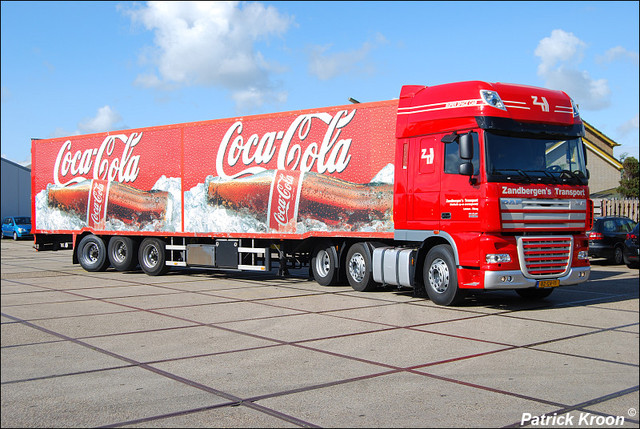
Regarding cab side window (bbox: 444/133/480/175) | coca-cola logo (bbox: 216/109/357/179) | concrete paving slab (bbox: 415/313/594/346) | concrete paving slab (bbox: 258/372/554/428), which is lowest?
concrete paving slab (bbox: 258/372/554/428)

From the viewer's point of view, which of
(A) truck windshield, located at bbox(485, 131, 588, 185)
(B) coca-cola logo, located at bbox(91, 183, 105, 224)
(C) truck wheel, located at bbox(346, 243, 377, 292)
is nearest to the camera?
(A) truck windshield, located at bbox(485, 131, 588, 185)

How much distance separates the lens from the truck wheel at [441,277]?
1255 centimetres

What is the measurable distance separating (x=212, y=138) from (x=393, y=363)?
10.9 meters

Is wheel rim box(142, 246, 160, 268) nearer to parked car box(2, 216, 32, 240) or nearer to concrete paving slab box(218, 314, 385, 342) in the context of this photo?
concrete paving slab box(218, 314, 385, 342)

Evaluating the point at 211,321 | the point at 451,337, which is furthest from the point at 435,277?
the point at 211,321

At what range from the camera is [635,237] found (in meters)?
19.8

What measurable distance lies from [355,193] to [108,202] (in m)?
8.53

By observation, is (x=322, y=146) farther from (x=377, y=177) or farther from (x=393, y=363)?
(x=393, y=363)

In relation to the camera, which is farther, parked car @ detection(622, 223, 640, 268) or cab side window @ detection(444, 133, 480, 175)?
parked car @ detection(622, 223, 640, 268)

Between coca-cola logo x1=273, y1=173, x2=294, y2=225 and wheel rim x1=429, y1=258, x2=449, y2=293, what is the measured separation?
4.22 meters

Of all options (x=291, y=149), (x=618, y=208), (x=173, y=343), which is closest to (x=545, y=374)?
(x=173, y=343)

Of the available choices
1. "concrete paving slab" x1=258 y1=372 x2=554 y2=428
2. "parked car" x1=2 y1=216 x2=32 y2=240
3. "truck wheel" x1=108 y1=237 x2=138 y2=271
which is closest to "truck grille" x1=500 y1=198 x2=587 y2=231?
"concrete paving slab" x1=258 y1=372 x2=554 y2=428

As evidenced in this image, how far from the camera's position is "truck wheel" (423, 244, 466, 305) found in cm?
1255

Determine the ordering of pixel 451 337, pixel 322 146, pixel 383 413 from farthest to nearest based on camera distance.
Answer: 1. pixel 322 146
2. pixel 451 337
3. pixel 383 413
